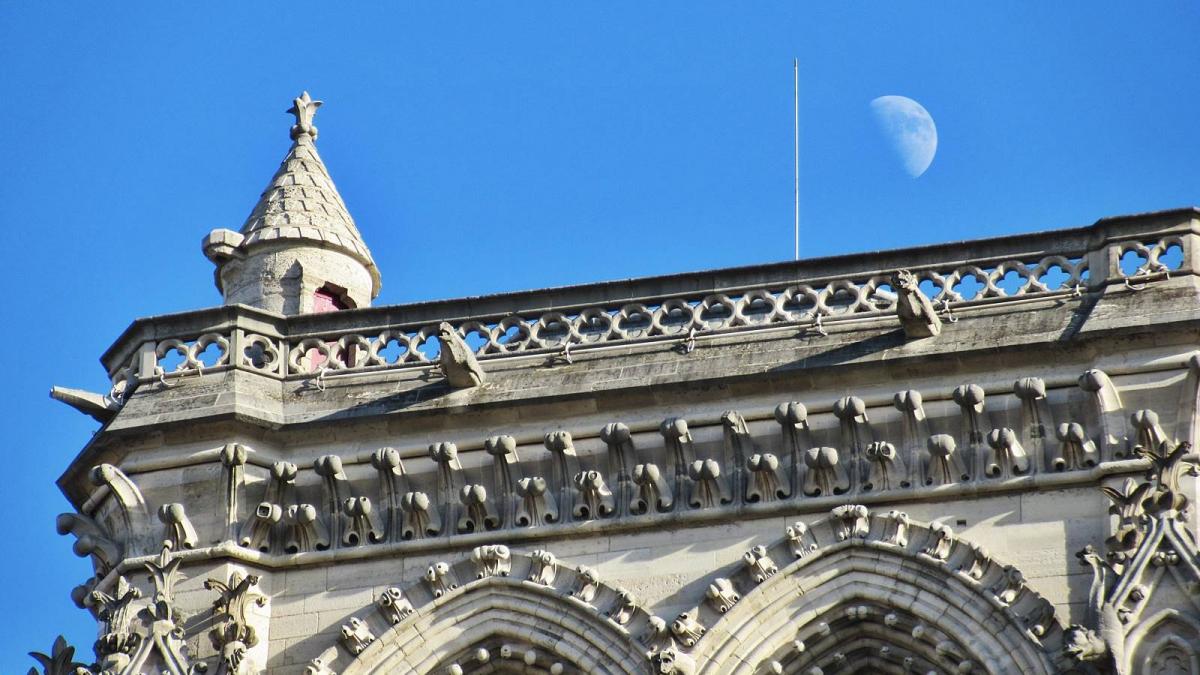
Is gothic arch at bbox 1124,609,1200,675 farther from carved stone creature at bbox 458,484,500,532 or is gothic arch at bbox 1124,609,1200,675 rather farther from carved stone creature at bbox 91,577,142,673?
carved stone creature at bbox 91,577,142,673

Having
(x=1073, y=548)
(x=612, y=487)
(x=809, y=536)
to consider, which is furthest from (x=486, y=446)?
(x=1073, y=548)

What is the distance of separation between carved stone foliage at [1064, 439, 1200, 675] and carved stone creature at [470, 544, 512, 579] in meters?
4.47

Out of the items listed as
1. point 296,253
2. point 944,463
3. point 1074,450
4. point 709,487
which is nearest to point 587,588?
→ point 709,487

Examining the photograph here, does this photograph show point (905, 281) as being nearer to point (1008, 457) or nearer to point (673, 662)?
point (1008, 457)

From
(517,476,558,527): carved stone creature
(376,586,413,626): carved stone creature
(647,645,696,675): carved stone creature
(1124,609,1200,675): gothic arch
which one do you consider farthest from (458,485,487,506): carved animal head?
(1124,609,1200,675): gothic arch

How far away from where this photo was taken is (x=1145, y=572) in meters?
25.2

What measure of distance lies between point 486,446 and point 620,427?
3.62ft

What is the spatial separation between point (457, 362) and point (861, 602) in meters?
3.84

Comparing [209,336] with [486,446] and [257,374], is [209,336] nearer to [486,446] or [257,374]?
[257,374]

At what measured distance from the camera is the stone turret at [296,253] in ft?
101

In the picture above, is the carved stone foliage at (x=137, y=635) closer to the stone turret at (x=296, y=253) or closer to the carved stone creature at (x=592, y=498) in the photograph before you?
the carved stone creature at (x=592, y=498)

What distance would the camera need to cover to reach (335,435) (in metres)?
28.1

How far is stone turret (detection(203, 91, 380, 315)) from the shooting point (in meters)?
30.9

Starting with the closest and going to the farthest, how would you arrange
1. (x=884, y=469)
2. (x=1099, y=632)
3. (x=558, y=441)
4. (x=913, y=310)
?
(x=1099, y=632)
(x=884, y=469)
(x=913, y=310)
(x=558, y=441)
